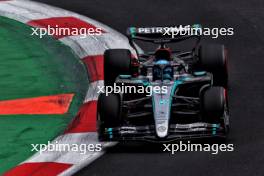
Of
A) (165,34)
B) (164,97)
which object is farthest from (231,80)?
(164,97)

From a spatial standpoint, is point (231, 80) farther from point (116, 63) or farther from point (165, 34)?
point (116, 63)

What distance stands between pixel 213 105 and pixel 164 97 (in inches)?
21.3

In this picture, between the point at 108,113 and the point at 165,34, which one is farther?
the point at 165,34

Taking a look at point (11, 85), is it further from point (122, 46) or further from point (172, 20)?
point (172, 20)

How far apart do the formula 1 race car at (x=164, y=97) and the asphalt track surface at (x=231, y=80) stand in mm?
215
